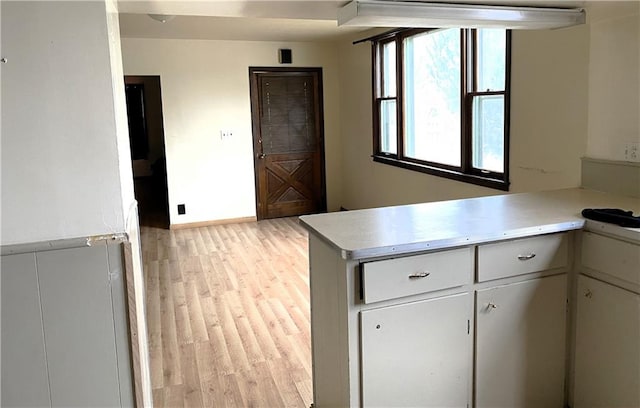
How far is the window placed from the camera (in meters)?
4.05

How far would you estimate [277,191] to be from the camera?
7.05m

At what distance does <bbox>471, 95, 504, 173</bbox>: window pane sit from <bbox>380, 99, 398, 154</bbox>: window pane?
142 centimetres

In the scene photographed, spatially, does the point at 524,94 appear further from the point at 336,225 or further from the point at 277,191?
the point at 277,191

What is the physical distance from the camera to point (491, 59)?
13.3 ft

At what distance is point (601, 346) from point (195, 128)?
17.4ft

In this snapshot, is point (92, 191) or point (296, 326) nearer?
point (92, 191)

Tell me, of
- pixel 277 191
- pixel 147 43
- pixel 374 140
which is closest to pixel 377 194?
pixel 374 140

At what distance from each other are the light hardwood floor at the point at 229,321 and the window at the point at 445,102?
5.02 ft

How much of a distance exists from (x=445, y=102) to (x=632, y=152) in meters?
2.22

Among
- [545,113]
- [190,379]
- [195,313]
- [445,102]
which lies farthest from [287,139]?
[190,379]

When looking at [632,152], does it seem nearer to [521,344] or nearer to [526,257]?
[526,257]

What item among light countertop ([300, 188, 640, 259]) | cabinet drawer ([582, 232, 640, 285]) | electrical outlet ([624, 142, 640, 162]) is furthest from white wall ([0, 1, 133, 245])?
electrical outlet ([624, 142, 640, 162])

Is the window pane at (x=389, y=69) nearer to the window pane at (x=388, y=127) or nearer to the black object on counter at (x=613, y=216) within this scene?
the window pane at (x=388, y=127)

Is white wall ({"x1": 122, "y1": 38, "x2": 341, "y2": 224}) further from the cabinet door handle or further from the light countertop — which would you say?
the cabinet door handle
